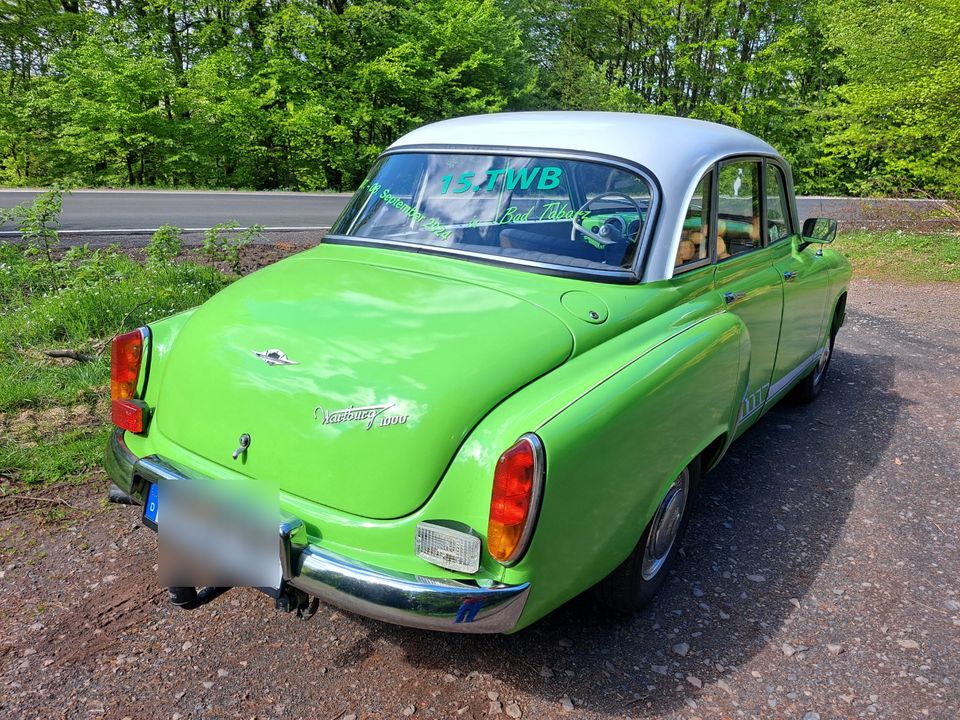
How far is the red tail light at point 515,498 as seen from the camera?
1955 mm

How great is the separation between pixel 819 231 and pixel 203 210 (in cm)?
1242

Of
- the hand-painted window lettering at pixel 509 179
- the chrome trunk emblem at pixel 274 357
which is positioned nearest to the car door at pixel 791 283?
the hand-painted window lettering at pixel 509 179

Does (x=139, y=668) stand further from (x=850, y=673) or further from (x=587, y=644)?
(x=850, y=673)

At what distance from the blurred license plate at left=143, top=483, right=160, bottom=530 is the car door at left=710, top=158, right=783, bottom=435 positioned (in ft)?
8.12

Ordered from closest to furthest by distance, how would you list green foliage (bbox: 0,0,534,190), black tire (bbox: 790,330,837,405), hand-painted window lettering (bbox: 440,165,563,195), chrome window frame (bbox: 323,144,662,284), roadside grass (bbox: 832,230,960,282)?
chrome window frame (bbox: 323,144,662,284)
hand-painted window lettering (bbox: 440,165,563,195)
black tire (bbox: 790,330,837,405)
roadside grass (bbox: 832,230,960,282)
green foliage (bbox: 0,0,534,190)

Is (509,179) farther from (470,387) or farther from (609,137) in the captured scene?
(470,387)

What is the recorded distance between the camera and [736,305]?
3.33 m

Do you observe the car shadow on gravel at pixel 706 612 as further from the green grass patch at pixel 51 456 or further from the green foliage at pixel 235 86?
the green foliage at pixel 235 86

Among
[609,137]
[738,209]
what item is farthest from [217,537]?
[738,209]

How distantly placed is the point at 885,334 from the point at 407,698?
22.4 feet

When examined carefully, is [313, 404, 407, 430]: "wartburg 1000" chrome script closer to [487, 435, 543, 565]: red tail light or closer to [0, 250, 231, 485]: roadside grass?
[487, 435, 543, 565]: red tail light

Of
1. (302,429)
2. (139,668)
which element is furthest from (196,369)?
(139,668)

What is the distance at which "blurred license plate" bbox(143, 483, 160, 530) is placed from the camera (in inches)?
95.0

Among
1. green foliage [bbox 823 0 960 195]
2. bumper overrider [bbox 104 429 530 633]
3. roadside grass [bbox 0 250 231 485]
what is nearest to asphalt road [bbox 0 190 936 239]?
green foliage [bbox 823 0 960 195]
